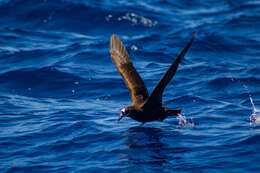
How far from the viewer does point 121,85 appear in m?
16.7

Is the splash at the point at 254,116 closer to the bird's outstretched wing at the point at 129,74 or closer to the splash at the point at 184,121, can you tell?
the splash at the point at 184,121

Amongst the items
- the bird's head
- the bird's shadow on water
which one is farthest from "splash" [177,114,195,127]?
the bird's head

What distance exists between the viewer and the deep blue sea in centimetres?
1243

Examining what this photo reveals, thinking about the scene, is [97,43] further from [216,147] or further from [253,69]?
[216,147]

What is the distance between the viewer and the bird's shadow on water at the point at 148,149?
11.9 m

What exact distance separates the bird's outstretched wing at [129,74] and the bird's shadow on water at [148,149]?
49 centimetres

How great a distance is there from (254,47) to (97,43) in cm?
348

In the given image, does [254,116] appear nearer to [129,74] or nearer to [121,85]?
[129,74]

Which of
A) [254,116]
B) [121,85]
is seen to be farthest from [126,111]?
[121,85]

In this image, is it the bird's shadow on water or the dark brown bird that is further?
the dark brown bird

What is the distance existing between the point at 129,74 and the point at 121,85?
2.52 m

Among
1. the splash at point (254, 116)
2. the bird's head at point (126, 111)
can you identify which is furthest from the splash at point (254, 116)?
the bird's head at point (126, 111)

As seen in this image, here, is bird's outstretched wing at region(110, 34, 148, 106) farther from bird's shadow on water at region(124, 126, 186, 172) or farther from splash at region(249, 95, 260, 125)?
splash at region(249, 95, 260, 125)

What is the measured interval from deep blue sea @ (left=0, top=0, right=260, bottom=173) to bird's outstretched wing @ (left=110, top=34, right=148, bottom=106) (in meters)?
0.51
